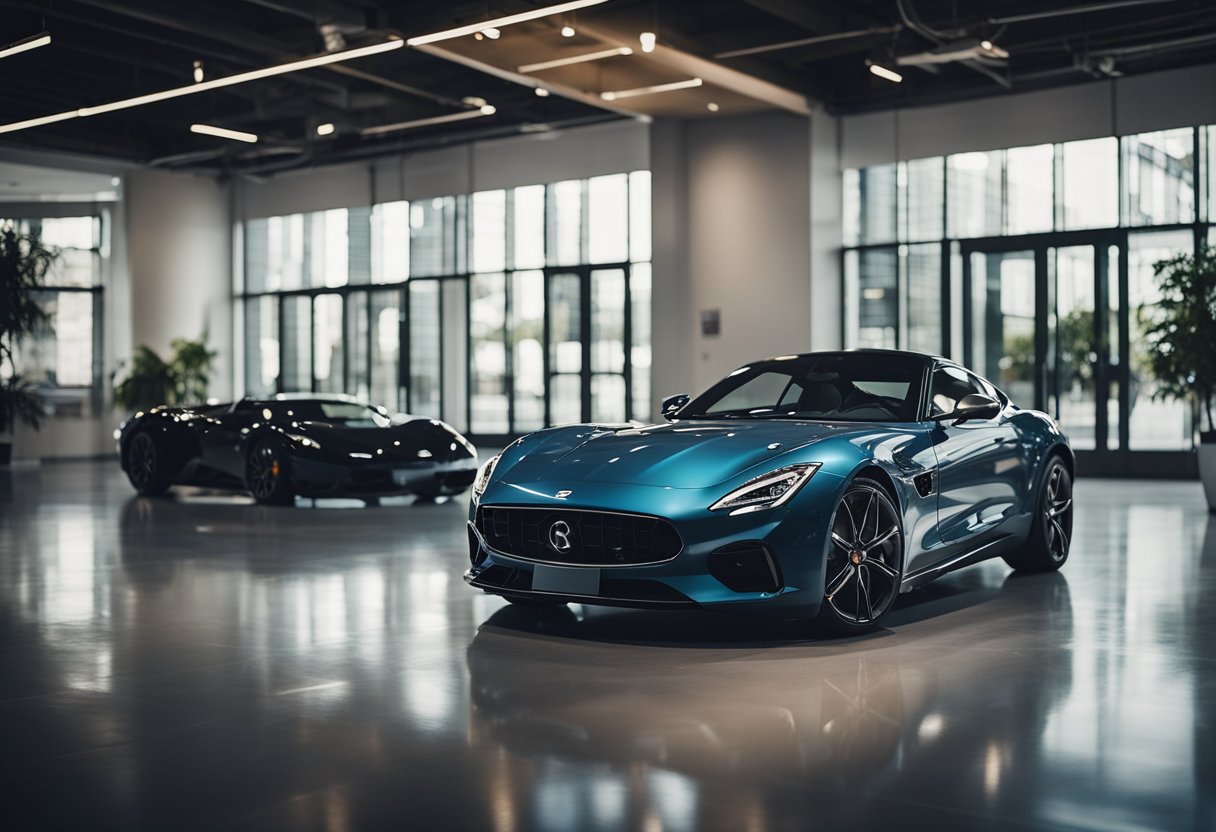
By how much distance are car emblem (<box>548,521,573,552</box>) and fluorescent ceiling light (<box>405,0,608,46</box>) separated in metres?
6.57

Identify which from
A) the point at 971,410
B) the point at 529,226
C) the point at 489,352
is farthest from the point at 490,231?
the point at 971,410

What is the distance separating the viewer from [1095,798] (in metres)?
3.09

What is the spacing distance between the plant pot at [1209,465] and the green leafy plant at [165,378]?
15.8 meters

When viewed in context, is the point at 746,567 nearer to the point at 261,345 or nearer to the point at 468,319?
the point at 468,319

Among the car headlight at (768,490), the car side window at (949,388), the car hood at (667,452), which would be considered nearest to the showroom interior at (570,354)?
the car hood at (667,452)

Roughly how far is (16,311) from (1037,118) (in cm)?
1355

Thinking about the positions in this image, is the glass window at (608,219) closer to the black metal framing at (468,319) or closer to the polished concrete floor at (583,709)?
the black metal framing at (468,319)

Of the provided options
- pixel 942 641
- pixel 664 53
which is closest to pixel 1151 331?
pixel 664 53

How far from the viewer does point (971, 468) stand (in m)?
6.18

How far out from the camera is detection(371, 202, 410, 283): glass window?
22.5 meters

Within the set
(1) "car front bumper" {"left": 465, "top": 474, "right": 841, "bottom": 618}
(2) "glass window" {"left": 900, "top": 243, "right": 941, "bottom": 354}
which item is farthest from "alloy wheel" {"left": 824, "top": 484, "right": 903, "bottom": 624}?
(2) "glass window" {"left": 900, "top": 243, "right": 941, "bottom": 354}

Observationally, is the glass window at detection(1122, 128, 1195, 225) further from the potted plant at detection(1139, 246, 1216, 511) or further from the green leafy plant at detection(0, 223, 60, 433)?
the green leafy plant at detection(0, 223, 60, 433)

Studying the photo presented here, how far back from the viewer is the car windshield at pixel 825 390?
19.8 ft

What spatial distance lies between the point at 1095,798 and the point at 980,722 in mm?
779
